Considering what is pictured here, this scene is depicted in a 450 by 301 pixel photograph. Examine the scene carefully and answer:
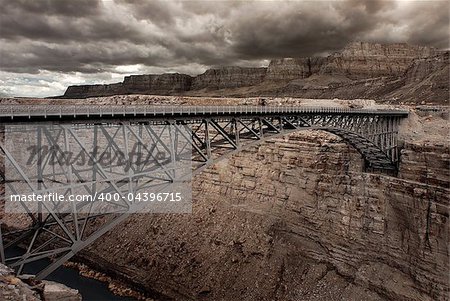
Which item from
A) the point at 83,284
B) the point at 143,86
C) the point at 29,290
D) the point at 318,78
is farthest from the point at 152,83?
the point at 29,290

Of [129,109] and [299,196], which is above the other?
[129,109]

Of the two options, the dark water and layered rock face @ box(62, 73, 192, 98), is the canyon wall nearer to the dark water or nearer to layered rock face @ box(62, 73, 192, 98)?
the dark water

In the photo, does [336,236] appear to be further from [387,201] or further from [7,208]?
[7,208]

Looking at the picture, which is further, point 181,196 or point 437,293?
point 181,196

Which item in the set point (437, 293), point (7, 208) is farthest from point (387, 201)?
point (7, 208)

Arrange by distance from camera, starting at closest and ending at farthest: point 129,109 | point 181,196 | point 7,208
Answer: point 129,109 → point 181,196 → point 7,208

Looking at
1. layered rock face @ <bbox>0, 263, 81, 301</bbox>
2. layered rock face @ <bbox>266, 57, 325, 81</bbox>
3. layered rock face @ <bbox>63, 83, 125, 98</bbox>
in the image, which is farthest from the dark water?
layered rock face @ <bbox>266, 57, 325, 81</bbox>

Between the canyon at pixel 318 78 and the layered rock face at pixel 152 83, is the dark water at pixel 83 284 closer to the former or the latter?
the canyon at pixel 318 78

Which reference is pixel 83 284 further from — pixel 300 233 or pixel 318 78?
pixel 318 78
